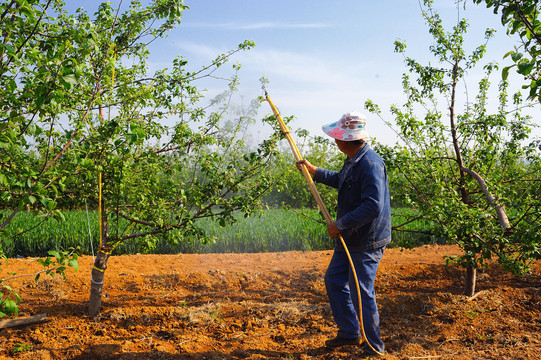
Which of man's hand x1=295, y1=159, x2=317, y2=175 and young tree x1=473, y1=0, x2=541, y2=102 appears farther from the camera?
man's hand x1=295, y1=159, x2=317, y2=175

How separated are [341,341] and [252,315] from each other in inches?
45.0

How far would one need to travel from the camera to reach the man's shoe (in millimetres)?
3551

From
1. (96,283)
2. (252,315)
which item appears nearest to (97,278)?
(96,283)

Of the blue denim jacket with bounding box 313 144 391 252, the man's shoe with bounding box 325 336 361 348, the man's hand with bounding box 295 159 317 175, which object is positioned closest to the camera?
the blue denim jacket with bounding box 313 144 391 252

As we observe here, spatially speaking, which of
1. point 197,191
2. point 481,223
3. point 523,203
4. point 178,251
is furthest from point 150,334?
point 178,251

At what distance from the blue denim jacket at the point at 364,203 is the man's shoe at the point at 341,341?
78cm

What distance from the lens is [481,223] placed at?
4.34 m

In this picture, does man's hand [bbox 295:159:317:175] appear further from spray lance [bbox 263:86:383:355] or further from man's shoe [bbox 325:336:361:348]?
man's shoe [bbox 325:336:361:348]

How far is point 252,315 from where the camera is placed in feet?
14.4

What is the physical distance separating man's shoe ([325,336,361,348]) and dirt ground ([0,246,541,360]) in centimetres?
7

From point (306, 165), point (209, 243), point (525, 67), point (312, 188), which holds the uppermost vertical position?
point (525, 67)

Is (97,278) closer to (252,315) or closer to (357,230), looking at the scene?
(252,315)

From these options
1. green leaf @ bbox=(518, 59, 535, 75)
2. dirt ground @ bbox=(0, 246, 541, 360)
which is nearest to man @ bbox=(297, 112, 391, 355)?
dirt ground @ bbox=(0, 246, 541, 360)

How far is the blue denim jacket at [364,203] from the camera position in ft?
10.8
